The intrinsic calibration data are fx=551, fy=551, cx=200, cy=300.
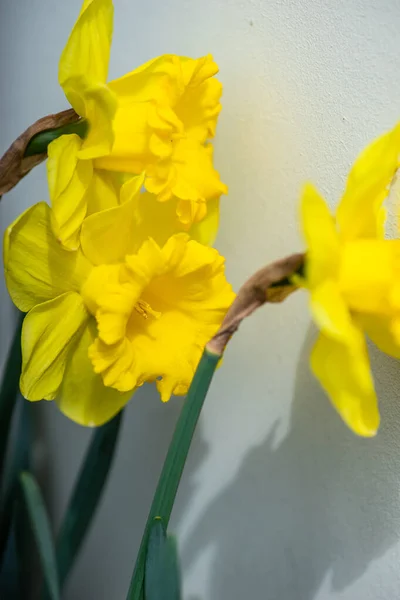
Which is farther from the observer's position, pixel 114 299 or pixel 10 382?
pixel 10 382

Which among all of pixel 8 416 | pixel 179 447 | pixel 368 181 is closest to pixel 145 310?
pixel 179 447

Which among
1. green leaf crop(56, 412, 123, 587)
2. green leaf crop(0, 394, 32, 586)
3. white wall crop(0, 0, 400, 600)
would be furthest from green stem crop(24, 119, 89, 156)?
green leaf crop(0, 394, 32, 586)

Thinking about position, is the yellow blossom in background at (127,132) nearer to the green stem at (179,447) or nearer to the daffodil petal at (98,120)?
the daffodil petal at (98,120)

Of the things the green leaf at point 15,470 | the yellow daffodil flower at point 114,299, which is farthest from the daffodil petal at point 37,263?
the green leaf at point 15,470

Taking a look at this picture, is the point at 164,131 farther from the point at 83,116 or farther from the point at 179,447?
the point at 179,447

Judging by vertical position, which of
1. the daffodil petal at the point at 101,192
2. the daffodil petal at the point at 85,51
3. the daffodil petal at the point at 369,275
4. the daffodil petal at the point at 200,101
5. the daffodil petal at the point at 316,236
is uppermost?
the daffodil petal at the point at 85,51
